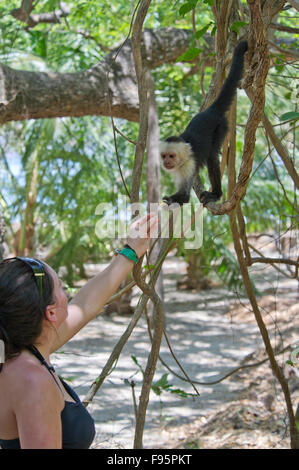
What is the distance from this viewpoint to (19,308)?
0.94m

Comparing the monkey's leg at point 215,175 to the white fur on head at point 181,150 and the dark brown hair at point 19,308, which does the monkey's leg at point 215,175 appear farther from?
the dark brown hair at point 19,308

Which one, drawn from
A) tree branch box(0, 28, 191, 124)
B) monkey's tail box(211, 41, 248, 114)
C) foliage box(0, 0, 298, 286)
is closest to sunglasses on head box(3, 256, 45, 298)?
monkey's tail box(211, 41, 248, 114)

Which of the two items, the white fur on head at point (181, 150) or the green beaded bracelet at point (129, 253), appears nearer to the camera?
the green beaded bracelet at point (129, 253)

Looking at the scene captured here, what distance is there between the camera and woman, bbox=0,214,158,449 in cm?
86

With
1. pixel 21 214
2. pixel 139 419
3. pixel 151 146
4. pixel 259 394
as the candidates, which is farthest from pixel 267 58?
pixel 21 214

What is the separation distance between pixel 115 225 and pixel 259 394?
284cm

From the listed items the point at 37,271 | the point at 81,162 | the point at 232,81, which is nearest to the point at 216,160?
the point at 232,81

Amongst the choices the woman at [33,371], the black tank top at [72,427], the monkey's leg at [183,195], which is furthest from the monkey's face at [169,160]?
the black tank top at [72,427]

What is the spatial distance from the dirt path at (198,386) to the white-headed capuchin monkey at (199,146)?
55 centimetres

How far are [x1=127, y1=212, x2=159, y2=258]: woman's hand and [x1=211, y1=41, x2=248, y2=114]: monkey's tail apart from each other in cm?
80

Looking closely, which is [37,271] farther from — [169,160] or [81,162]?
[81,162]

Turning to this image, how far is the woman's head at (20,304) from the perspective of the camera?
94 cm

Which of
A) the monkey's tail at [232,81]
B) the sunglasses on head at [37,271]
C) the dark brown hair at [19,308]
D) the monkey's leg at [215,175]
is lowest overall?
the dark brown hair at [19,308]
